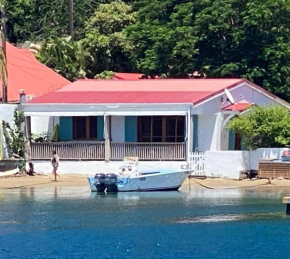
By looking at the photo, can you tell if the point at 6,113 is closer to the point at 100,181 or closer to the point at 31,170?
the point at 31,170

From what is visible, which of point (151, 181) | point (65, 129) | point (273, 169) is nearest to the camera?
point (151, 181)

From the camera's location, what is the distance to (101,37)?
6338 cm

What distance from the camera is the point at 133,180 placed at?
134ft

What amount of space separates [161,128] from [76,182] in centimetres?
503

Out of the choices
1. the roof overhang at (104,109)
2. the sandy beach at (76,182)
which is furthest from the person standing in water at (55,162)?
the roof overhang at (104,109)

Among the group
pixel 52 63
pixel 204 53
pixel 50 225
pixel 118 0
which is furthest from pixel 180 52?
pixel 50 225

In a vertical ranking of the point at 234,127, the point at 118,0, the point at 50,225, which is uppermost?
the point at 118,0

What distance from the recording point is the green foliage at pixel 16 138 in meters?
46.7

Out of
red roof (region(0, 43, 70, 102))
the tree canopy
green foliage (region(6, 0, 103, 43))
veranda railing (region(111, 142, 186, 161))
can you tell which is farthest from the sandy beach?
green foliage (region(6, 0, 103, 43))

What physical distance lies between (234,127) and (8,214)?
1262 centimetres

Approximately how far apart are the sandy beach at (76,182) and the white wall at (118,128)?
99.2 inches

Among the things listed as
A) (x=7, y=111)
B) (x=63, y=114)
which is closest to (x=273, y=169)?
(x=63, y=114)

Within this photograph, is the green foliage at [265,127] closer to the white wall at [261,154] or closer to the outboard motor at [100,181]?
the white wall at [261,154]

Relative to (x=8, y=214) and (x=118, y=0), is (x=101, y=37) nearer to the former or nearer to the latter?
(x=118, y=0)
